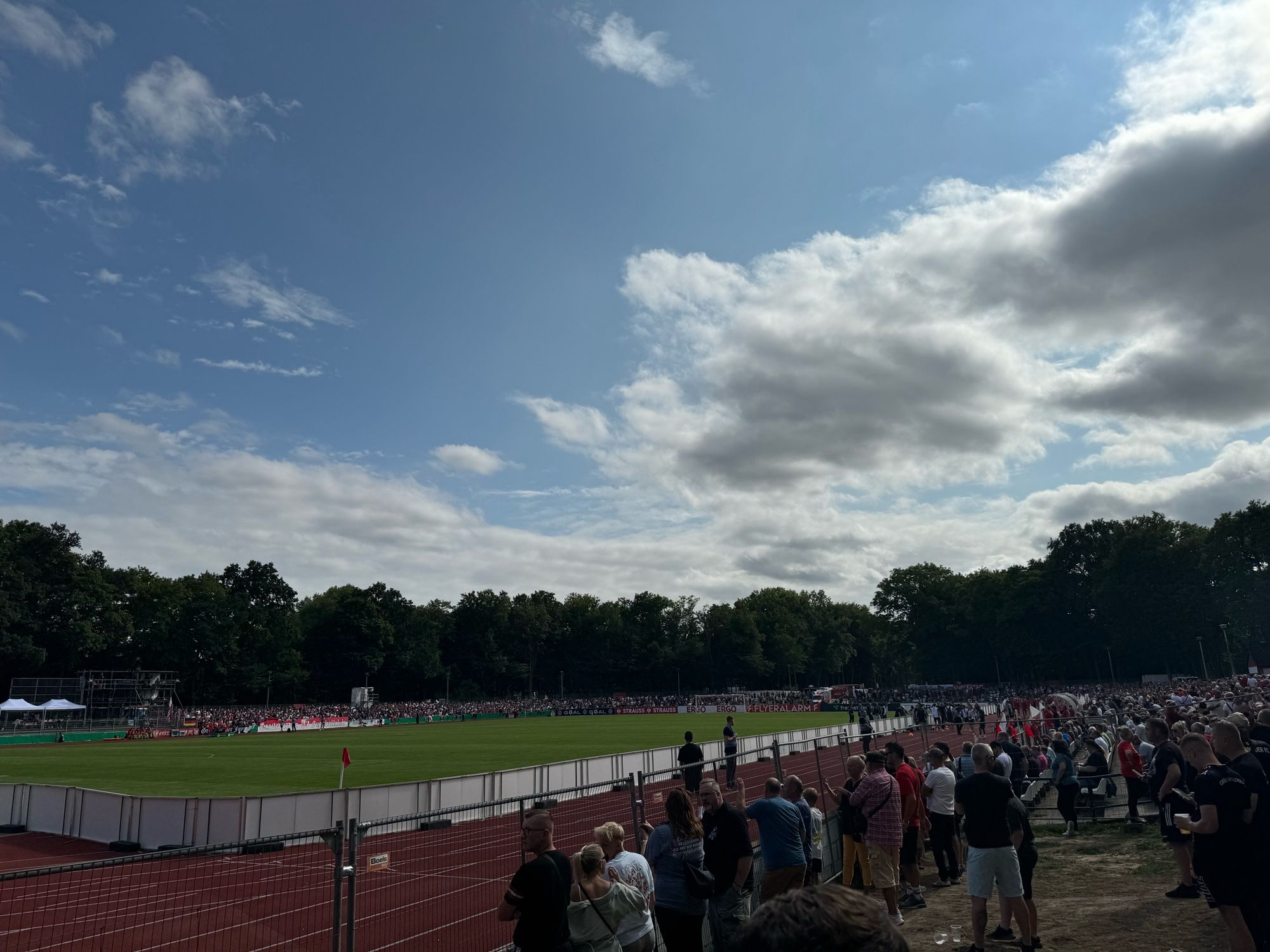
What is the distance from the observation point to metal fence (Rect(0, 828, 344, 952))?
10422 mm

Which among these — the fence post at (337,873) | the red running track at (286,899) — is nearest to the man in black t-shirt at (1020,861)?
the red running track at (286,899)

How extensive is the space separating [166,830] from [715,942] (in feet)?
48.5

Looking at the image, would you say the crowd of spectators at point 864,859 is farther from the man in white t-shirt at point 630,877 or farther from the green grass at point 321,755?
the green grass at point 321,755

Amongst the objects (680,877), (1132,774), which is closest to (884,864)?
(680,877)

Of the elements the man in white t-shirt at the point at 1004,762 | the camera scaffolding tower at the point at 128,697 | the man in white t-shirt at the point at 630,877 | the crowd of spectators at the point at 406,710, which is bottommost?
the crowd of spectators at the point at 406,710

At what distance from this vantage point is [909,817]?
11.4 m

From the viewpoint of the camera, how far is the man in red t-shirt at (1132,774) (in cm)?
1531

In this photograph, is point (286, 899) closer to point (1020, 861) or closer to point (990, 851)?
point (990, 851)

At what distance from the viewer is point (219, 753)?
41.9 m

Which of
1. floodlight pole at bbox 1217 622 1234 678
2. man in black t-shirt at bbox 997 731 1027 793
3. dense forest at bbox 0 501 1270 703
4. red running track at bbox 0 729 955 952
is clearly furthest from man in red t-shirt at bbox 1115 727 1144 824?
dense forest at bbox 0 501 1270 703

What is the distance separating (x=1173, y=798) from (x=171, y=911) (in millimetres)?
13661

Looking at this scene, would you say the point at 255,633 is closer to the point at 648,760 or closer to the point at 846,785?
the point at 648,760

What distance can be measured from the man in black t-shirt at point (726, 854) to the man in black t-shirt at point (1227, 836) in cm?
363

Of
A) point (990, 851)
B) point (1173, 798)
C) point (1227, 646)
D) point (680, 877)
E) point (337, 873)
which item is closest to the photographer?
point (337, 873)
